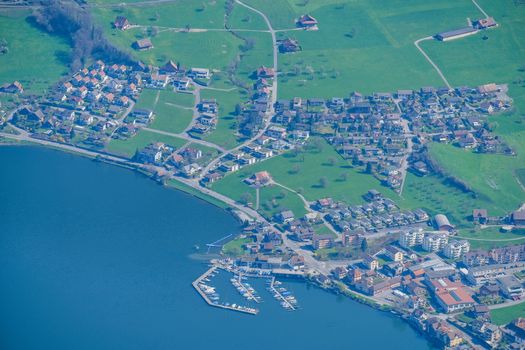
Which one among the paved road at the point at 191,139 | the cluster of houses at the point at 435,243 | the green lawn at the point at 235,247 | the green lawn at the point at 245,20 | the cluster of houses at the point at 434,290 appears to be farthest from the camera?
→ the green lawn at the point at 245,20

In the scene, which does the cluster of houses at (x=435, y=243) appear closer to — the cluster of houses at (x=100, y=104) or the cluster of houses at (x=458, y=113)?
the cluster of houses at (x=458, y=113)

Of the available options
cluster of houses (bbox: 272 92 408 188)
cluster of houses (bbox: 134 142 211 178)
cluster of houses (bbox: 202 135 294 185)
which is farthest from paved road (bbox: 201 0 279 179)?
cluster of houses (bbox: 134 142 211 178)

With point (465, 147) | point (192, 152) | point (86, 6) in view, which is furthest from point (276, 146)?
point (86, 6)

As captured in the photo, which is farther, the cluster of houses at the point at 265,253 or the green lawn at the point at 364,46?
the green lawn at the point at 364,46

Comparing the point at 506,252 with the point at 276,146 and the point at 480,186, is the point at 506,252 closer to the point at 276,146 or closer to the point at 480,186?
the point at 480,186

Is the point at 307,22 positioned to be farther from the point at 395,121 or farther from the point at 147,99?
the point at 147,99

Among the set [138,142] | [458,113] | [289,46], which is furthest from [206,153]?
[458,113]

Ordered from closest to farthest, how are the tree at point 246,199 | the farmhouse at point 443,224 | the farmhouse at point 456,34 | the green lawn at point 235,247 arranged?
the green lawn at point 235,247 < the farmhouse at point 443,224 < the tree at point 246,199 < the farmhouse at point 456,34

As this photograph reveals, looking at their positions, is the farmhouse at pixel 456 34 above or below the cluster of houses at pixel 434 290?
above

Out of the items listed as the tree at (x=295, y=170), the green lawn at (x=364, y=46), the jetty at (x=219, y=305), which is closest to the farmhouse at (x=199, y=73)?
the green lawn at (x=364, y=46)
